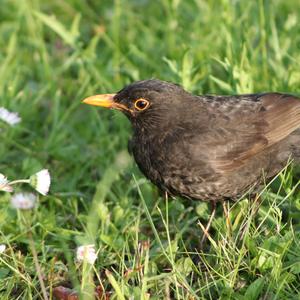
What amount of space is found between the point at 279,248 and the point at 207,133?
1055 mm

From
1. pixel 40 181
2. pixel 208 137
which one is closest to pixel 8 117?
pixel 40 181

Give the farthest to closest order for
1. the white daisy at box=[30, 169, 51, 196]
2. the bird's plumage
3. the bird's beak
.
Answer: the bird's beak
the bird's plumage
the white daisy at box=[30, 169, 51, 196]

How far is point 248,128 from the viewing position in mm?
5285

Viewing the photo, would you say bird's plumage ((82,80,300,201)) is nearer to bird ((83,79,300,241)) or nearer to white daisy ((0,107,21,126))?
bird ((83,79,300,241))

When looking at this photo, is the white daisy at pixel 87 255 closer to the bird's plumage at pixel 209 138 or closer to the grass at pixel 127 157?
the grass at pixel 127 157

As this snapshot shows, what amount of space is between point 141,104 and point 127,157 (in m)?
0.70

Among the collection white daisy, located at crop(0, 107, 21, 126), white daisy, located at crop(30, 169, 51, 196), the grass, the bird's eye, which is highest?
white daisy, located at crop(30, 169, 51, 196)

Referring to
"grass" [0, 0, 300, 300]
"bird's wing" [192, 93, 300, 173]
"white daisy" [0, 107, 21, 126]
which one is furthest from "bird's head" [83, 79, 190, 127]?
"white daisy" [0, 107, 21, 126]

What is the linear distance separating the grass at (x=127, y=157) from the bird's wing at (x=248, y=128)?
0.29 m

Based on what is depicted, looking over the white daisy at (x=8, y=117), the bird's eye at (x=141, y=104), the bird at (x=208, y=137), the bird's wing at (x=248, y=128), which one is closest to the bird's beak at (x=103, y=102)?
the bird at (x=208, y=137)

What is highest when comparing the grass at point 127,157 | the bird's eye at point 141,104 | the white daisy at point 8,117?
the bird's eye at point 141,104

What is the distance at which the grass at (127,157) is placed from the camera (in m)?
4.43

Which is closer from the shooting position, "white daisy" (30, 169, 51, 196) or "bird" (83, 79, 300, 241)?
"white daisy" (30, 169, 51, 196)

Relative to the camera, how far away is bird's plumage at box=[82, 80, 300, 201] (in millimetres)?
4992
